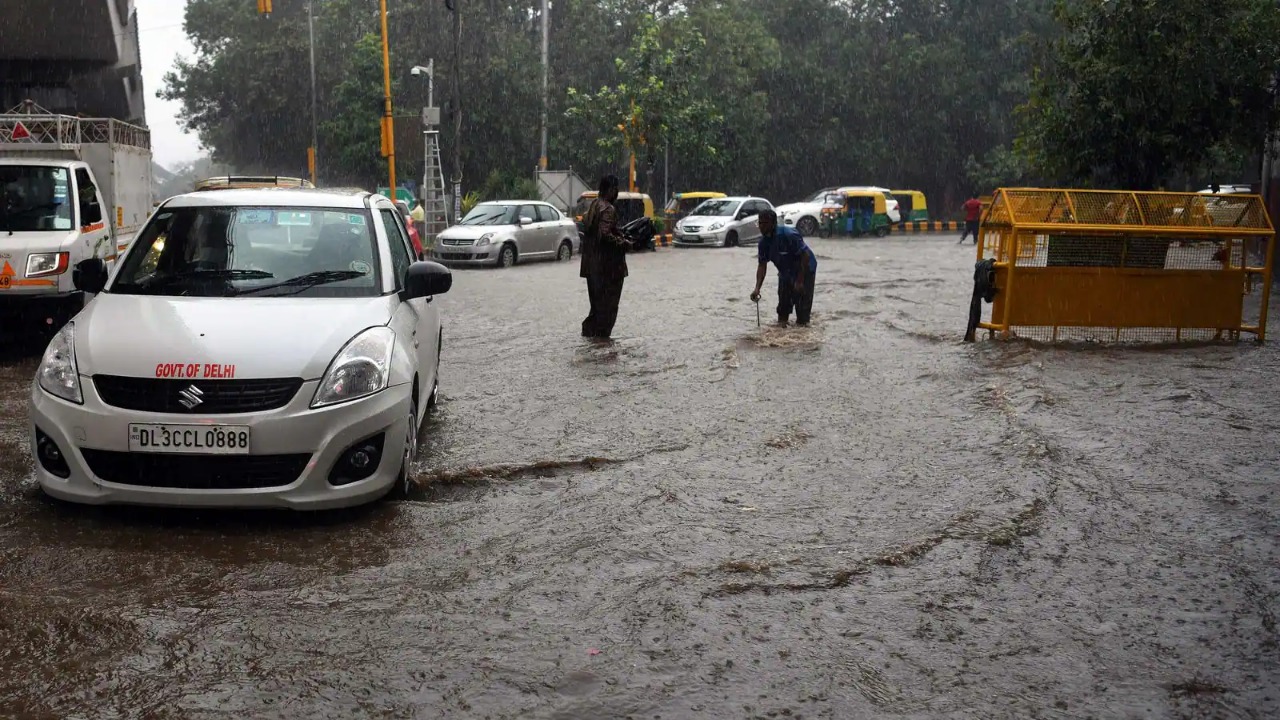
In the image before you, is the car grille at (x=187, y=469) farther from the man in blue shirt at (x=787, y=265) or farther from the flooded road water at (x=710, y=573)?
the man in blue shirt at (x=787, y=265)

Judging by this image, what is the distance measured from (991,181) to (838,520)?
4923cm

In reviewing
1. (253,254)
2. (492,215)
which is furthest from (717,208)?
(253,254)

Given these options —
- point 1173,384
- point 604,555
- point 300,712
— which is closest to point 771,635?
point 604,555

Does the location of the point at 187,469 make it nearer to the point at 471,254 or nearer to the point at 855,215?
the point at 471,254

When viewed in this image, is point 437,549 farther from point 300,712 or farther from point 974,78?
point 974,78

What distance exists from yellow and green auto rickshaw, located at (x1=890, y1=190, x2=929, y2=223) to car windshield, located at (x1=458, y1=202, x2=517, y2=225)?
2597 centimetres

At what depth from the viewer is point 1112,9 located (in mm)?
16312

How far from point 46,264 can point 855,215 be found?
32.4 metres

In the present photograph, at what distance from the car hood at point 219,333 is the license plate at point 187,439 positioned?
23 centimetres

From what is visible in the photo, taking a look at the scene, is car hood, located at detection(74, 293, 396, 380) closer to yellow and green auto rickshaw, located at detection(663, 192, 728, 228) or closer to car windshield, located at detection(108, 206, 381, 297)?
car windshield, located at detection(108, 206, 381, 297)

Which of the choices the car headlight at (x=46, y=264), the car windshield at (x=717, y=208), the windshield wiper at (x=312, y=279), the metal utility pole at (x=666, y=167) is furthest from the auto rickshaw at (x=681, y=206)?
the windshield wiper at (x=312, y=279)

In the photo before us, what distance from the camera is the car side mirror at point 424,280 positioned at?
21.6 feet

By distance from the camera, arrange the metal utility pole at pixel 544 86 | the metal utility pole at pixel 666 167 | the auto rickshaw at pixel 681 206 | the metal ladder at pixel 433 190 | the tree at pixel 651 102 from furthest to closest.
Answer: the metal utility pole at pixel 666 167 → the metal utility pole at pixel 544 86 → the auto rickshaw at pixel 681 206 → the tree at pixel 651 102 → the metal ladder at pixel 433 190

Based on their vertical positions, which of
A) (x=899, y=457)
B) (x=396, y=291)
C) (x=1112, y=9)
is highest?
(x=1112, y=9)
